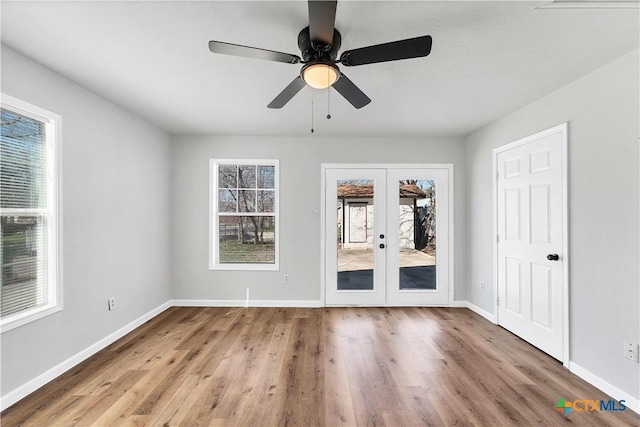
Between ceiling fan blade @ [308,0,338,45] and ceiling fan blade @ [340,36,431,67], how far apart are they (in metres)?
0.15

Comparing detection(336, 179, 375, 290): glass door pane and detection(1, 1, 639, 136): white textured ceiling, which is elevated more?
detection(1, 1, 639, 136): white textured ceiling

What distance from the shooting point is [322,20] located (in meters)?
1.41

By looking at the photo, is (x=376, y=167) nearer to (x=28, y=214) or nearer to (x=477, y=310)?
(x=477, y=310)

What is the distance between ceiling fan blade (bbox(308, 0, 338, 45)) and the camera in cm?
130

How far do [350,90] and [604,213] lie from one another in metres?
2.20

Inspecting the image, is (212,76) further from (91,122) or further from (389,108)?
(389,108)

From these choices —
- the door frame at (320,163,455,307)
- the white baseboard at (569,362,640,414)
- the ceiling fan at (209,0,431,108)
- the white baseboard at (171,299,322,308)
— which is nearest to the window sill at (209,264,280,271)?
the white baseboard at (171,299,322,308)

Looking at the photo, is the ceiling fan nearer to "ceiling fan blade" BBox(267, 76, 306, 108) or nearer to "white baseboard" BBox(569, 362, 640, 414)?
"ceiling fan blade" BBox(267, 76, 306, 108)

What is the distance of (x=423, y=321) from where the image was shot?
3.68 meters

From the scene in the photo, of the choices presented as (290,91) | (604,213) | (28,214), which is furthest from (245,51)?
(604,213)

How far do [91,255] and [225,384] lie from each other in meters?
1.81

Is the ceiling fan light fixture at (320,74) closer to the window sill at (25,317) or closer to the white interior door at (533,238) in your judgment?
the white interior door at (533,238)

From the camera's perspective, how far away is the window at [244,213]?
14.2 feet

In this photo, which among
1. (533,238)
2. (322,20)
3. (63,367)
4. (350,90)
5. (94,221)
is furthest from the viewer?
(533,238)
